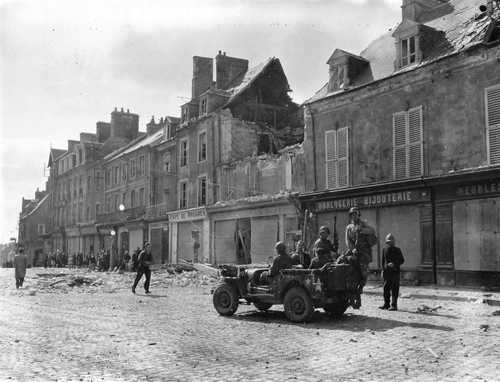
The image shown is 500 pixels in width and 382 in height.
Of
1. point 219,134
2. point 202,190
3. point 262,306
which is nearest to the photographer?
point 262,306

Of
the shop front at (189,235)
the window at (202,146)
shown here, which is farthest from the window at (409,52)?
the window at (202,146)

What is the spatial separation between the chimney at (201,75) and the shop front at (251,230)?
370 inches

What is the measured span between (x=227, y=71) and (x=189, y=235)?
10802 mm

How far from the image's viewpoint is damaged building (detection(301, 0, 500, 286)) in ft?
53.0

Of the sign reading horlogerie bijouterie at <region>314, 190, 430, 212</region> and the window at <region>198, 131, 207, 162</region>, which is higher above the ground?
the window at <region>198, 131, 207, 162</region>

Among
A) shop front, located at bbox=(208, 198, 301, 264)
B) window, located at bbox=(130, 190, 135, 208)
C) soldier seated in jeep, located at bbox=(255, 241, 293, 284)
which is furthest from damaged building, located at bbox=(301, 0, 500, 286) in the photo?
window, located at bbox=(130, 190, 135, 208)

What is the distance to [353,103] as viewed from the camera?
20.6m

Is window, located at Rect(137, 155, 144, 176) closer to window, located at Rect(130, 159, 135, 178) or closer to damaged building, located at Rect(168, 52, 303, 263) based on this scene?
window, located at Rect(130, 159, 135, 178)

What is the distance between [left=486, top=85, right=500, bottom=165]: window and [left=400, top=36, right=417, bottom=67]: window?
3406 millimetres

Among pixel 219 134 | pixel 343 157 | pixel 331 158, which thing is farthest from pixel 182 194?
pixel 343 157

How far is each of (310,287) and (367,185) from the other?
991 centimetres

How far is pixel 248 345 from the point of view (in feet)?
25.6

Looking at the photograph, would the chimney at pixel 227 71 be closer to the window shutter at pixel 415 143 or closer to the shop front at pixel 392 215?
the shop front at pixel 392 215

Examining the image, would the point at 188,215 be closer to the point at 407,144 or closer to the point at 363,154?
the point at 363,154
